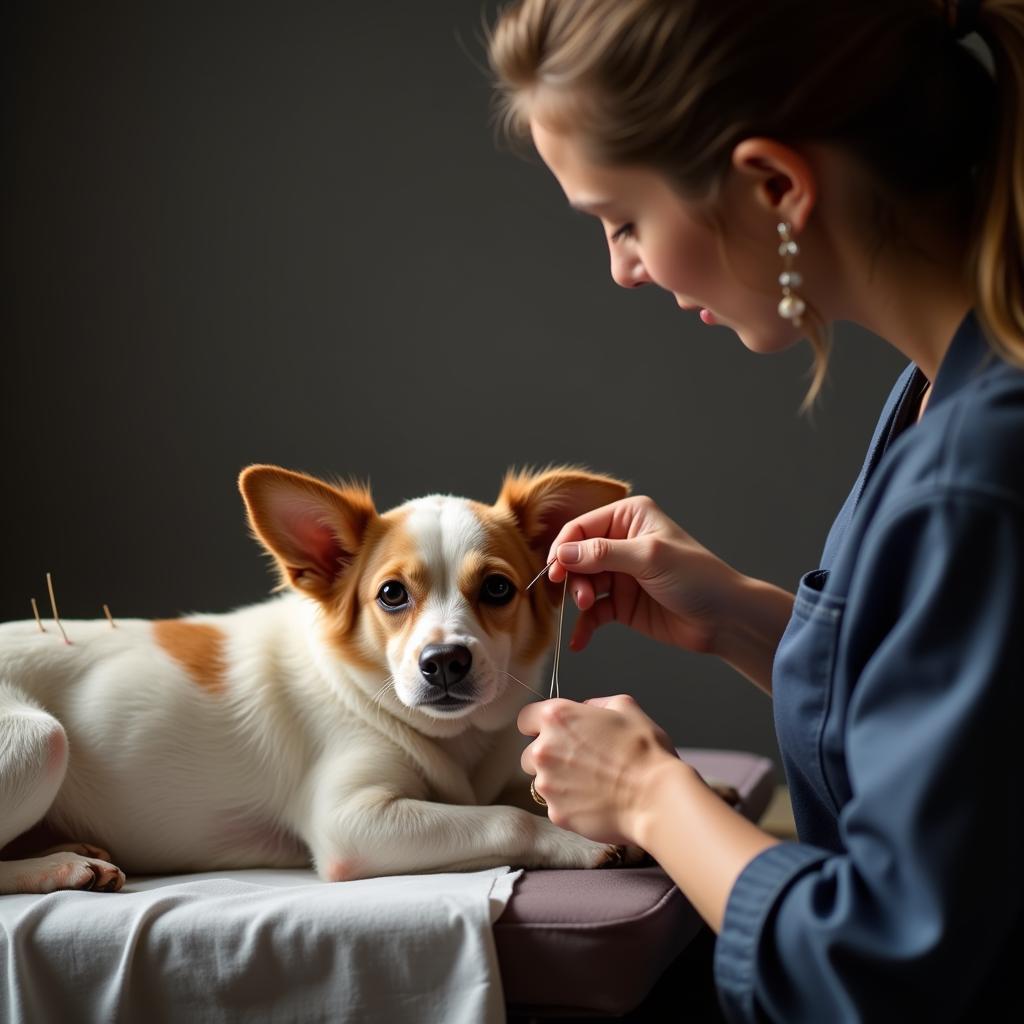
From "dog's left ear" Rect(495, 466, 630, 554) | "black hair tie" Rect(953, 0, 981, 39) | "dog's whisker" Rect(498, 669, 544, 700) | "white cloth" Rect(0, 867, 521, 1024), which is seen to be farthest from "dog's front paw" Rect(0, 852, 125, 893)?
"black hair tie" Rect(953, 0, 981, 39)

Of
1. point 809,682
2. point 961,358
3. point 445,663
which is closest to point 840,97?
point 961,358

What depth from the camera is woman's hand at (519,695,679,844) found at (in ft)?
3.45

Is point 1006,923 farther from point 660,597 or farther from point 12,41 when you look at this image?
point 12,41

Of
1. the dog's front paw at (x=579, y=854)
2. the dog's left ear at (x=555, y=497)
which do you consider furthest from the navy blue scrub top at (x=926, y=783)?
the dog's left ear at (x=555, y=497)

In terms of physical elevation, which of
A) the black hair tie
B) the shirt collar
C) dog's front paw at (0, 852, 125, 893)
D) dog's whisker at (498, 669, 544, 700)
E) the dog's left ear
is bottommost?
dog's front paw at (0, 852, 125, 893)

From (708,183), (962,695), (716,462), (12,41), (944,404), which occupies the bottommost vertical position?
(716,462)

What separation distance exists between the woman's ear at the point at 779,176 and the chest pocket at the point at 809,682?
Result: 1.07 ft

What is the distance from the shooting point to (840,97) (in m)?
0.93

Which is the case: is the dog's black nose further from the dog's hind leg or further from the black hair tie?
the black hair tie

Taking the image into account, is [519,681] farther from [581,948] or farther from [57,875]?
[57,875]

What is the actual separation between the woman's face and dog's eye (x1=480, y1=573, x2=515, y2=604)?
58 centimetres

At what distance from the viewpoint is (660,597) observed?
4.82 ft

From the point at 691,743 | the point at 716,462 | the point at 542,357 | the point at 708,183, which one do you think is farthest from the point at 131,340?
the point at 708,183

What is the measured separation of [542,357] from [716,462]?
495mm
